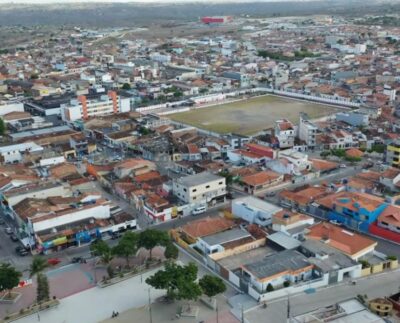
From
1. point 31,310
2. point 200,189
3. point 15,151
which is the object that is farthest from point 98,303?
point 15,151

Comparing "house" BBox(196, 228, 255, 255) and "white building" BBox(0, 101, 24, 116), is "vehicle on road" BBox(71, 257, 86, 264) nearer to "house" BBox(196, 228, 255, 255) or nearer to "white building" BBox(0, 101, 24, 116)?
"house" BBox(196, 228, 255, 255)

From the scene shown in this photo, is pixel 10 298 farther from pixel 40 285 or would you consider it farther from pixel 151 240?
pixel 151 240

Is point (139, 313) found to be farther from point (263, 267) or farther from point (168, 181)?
point (168, 181)

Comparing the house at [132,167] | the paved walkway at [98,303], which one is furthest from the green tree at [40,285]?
the house at [132,167]

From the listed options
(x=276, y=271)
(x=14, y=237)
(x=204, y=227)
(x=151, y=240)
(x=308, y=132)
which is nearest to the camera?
(x=276, y=271)

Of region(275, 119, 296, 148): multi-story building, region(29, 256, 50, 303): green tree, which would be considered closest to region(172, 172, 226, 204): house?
region(29, 256, 50, 303): green tree
